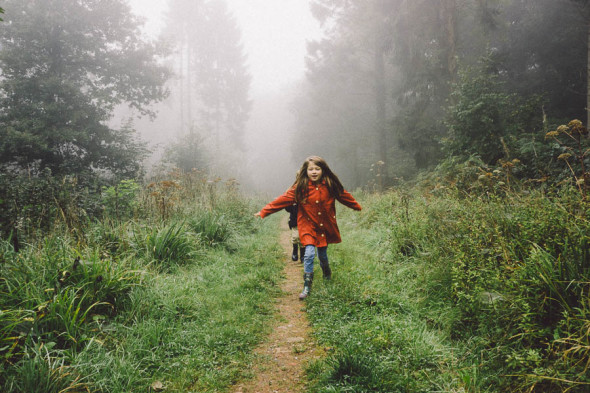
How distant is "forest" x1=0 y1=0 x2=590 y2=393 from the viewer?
2363mm

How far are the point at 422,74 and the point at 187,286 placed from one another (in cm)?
1457

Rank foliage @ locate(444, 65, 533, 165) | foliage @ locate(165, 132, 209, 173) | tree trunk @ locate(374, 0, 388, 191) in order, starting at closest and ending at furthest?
foliage @ locate(444, 65, 533, 165) < tree trunk @ locate(374, 0, 388, 191) < foliage @ locate(165, 132, 209, 173)

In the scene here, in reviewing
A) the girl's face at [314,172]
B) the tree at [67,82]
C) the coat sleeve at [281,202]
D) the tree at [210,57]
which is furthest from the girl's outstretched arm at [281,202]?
the tree at [210,57]

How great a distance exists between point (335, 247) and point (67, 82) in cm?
1234

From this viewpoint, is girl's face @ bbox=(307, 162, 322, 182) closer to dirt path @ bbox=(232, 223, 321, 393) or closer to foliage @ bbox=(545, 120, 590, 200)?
dirt path @ bbox=(232, 223, 321, 393)

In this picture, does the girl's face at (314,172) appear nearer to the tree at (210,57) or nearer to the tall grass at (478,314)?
the tall grass at (478,314)

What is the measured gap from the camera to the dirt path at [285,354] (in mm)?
2543

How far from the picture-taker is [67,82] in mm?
11336

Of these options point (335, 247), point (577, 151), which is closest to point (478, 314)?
point (335, 247)

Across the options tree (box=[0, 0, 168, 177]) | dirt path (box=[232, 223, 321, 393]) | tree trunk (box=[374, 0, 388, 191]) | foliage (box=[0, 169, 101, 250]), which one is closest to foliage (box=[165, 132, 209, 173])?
tree (box=[0, 0, 168, 177])

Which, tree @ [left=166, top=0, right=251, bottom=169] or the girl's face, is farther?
tree @ [left=166, top=0, right=251, bottom=169]

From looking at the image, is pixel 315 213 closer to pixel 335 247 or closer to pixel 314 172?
pixel 314 172

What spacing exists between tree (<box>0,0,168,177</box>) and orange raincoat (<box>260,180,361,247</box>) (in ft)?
34.8

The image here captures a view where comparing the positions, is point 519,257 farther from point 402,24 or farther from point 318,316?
point 402,24
